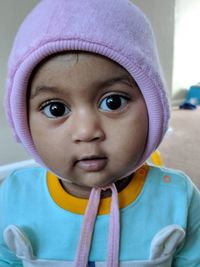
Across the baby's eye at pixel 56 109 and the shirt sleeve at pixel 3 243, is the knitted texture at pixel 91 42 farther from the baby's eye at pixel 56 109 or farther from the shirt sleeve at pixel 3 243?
the shirt sleeve at pixel 3 243

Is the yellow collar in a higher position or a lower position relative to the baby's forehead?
lower

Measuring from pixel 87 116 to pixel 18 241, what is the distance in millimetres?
254

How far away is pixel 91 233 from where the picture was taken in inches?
21.1

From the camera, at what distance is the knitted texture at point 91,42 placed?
0.40m

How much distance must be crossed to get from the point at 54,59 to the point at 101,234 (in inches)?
11.3

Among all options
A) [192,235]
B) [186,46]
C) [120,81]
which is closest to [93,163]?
[120,81]

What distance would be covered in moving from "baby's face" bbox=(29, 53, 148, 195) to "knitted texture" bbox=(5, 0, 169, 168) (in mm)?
13

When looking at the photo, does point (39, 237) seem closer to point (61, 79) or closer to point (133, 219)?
point (133, 219)

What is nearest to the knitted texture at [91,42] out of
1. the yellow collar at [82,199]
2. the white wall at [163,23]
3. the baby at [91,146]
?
the baby at [91,146]

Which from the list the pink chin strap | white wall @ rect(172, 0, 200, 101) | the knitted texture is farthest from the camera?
white wall @ rect(172, 0, 200, 101)

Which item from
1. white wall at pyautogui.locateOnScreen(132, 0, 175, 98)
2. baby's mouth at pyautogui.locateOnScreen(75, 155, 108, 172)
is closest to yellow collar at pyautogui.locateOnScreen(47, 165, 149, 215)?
baby's mouth at pyautogui.locateOnScreen(75, 155, 108, 172)

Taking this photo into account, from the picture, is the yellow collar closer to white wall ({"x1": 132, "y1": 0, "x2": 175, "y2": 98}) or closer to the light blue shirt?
the light blue shirt

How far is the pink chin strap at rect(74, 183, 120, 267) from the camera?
53cm

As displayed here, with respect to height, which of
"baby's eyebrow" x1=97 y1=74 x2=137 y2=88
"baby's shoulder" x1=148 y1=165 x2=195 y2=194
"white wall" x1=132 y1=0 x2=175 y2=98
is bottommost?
"baby's shoulder" x1=148 y1=165 x2=195 y2=194
